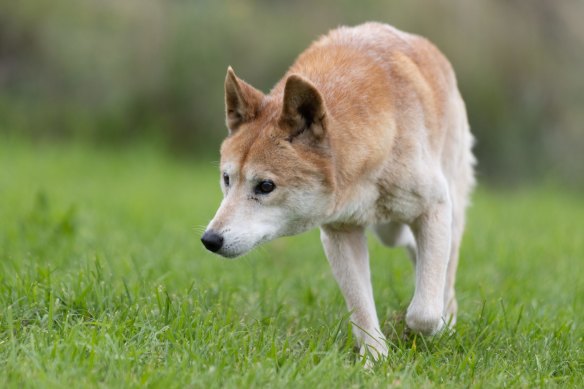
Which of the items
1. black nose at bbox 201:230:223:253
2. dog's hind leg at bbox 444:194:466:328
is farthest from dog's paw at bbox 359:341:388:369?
dog's hind leg at bbox 444:194:466:328

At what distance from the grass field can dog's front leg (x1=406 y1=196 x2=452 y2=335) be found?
18 cm

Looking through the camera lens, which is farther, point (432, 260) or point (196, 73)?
point (196, 73)

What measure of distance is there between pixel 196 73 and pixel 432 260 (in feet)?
35.0

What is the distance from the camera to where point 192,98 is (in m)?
15.0

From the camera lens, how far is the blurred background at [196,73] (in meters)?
14.9

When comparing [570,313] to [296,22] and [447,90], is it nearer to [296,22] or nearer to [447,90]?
[447,90]

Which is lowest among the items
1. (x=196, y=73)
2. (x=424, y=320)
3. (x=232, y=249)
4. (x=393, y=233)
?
(x=196, y=73)

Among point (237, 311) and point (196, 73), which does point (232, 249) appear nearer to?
point (237, 311)

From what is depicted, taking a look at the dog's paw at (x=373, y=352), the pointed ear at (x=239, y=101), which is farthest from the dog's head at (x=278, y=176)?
the dog's paw at (x=373, y=352)

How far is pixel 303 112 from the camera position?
4.41 meters

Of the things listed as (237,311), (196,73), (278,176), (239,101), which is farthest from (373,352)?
(196,73)

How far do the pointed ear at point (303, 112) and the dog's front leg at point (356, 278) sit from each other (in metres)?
0.74

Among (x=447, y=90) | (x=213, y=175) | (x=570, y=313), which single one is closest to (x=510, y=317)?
(x=570, y=313)

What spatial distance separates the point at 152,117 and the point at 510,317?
10844mm
